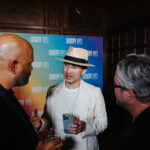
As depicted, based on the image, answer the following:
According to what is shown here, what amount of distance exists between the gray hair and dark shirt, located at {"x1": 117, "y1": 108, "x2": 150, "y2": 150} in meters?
0.13

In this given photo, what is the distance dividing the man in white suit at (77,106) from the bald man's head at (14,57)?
928 mm

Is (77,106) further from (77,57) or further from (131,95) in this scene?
(131,95)

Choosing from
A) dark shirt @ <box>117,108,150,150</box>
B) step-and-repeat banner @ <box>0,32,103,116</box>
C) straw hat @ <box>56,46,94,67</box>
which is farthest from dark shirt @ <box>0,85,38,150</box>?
step-and-repeat banner @ <box>0,32,103,116</box>

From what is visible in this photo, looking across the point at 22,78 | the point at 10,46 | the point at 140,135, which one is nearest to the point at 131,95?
the point at 140,135

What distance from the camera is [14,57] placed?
1.31 meters

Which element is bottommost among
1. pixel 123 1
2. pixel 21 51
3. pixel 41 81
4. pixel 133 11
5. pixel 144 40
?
pixel 41 81

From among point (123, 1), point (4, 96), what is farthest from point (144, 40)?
point (4, 96)

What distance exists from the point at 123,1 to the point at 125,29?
529 mm

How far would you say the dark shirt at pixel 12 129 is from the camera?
110 cm

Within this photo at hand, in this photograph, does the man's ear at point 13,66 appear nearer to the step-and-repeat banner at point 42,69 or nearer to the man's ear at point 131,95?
the man's ear at point 131,95

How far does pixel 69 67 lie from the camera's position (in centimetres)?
236

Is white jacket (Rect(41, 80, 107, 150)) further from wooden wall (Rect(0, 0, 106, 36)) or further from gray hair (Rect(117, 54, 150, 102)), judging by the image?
wooden wall (Rect(0, 0, 106, 36))

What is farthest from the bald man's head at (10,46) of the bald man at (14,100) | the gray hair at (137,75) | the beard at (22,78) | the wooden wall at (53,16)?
the wooden wall at (53,16)

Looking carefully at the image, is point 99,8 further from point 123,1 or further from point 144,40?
point 144,40
